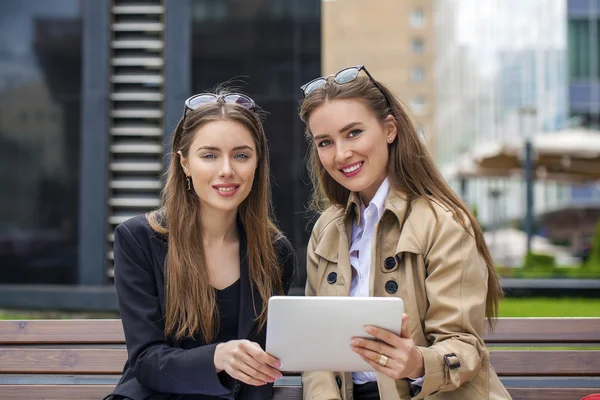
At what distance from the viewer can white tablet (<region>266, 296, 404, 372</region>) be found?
229 centimetres

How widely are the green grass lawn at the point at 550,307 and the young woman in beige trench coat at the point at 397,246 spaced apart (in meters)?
Result: 5.85

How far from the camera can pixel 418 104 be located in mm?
67500

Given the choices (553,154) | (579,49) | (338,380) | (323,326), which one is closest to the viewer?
(323,326)

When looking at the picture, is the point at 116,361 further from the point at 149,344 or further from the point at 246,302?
the point at 246,302

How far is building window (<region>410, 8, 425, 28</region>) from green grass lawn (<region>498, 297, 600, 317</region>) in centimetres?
6269

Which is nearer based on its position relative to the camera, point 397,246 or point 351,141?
point 397,246

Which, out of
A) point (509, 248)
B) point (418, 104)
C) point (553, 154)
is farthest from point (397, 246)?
point (418, 104)

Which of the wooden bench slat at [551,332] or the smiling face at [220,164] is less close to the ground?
the smiling face at [220,164]

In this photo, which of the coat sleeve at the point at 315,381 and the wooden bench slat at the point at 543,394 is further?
the wooden bench slat at the point at 543,394

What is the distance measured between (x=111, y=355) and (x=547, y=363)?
2096 mm

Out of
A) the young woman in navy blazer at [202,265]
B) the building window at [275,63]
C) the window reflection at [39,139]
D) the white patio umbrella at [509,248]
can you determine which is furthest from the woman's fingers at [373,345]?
the white patio umbrella at [509,248]

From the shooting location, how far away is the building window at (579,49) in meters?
28.7

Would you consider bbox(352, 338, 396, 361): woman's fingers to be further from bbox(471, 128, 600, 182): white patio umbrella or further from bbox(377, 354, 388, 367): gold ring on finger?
bbox(471, 128, 600, 182): white patio umbrella

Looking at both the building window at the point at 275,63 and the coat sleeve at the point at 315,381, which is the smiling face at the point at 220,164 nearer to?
the coat sleeve at the point at 315,381
